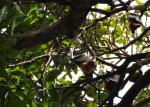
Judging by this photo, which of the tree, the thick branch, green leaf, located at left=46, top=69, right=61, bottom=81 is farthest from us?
green leaf, located at left=46, top=69, right=61, bottom=81

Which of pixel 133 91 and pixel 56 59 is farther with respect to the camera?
pixel 56 59

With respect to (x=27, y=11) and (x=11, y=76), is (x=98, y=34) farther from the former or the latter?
(x=11, y=76)

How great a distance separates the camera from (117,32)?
269cm

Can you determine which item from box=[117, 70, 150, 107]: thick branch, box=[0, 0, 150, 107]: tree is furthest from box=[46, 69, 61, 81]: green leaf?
box=[117, 70, 150, 107]: thick branch

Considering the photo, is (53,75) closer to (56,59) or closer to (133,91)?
(56,59)

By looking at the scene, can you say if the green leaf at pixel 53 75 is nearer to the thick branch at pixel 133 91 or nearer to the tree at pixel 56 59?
the tree at pixel 56 59

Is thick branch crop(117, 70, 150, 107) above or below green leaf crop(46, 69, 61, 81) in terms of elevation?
below

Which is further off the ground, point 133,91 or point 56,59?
point 56,59

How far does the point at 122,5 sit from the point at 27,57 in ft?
2.67

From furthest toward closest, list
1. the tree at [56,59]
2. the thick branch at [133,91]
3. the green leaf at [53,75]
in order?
the green leaf at [53,75], the thick branch at [133,91], the tree at [56,59]

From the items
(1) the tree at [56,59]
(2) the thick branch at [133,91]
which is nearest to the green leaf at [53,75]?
(1) the tree at [56,59]

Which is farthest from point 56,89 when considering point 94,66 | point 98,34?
point 98,34

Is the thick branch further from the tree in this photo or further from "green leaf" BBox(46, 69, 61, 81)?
"green leaf" BBox(46, 69, 61, 81)

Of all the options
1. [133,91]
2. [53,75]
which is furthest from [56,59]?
[133,91]
